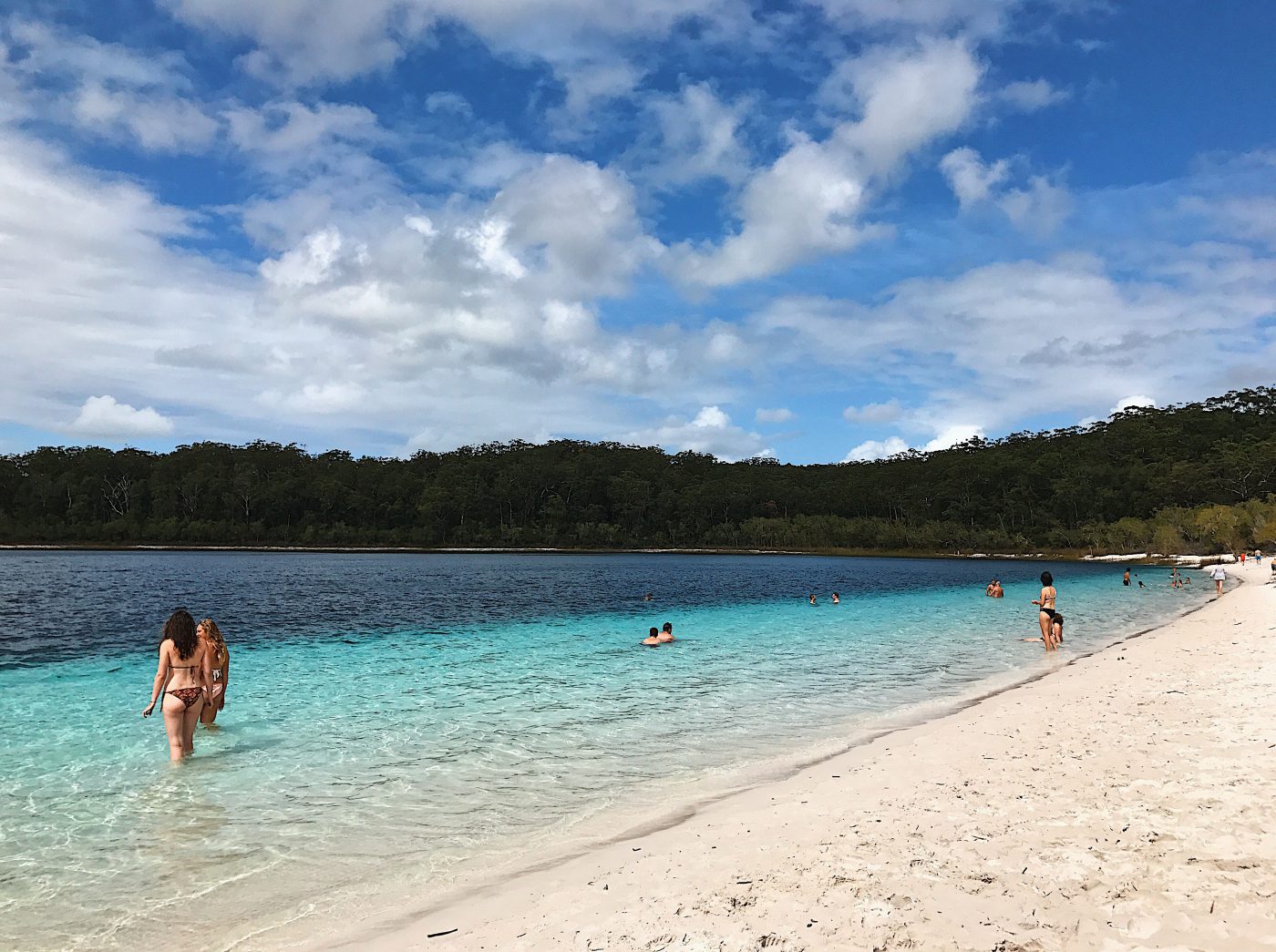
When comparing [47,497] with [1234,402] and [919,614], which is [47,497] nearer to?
[919,614]

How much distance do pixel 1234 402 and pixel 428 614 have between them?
654 feet

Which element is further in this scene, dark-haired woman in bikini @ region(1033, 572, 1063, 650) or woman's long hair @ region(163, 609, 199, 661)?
dark-haired woman in bikini @ region(1033, 572, 1063, 650)

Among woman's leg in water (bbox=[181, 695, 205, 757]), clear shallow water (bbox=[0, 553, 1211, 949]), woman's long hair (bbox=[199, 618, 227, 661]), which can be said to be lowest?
clear shallow water (bbox=[0, 553, 1211, 949])

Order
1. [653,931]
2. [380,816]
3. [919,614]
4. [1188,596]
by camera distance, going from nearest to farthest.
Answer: [653,931] → [380,816] → [919,614] → [1188,596]

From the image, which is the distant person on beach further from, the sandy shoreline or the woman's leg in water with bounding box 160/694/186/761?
the woman's leg in water with bounding box 160/694/186/761

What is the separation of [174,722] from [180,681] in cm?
61

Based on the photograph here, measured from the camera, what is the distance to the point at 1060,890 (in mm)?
5117

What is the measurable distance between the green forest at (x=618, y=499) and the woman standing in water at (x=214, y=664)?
14393 cm

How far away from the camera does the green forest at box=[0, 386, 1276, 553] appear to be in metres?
146

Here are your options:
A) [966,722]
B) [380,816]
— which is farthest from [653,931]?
[966,722]

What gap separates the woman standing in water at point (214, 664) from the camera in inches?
461

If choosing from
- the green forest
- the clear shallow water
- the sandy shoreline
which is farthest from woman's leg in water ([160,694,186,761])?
the green forest

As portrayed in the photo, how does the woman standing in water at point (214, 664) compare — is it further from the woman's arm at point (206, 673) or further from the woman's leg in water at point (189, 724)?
the woman's leg in water at point (189, 724)

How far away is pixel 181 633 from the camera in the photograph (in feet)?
35.1
